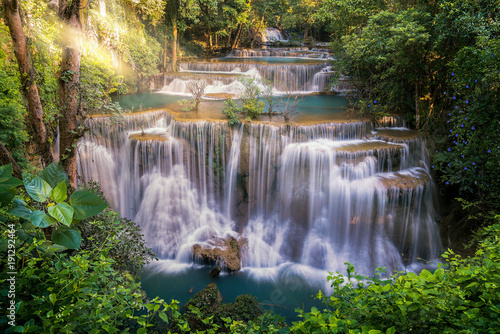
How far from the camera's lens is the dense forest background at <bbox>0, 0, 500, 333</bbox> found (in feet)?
5.70

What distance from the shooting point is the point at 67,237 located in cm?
170

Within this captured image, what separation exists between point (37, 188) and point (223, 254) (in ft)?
21.8

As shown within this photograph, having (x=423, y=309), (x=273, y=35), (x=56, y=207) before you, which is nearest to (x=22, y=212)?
(x=56, y=207)

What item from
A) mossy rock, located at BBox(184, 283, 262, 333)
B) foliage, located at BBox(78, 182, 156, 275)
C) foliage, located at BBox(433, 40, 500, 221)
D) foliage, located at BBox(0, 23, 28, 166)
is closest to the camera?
foliage, located at BBox(78, 182, 156, 275)

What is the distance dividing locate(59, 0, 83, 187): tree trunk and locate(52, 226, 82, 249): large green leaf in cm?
306

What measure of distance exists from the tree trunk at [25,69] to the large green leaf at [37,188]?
2.83 m

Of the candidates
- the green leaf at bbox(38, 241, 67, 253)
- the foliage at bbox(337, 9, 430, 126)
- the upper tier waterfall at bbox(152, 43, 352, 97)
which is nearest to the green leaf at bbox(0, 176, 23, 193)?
the green leaf at bbox(38, 241, 67, 253)

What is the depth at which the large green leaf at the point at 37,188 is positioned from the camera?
1.65 meters

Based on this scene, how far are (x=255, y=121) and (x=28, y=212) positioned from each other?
307 inches

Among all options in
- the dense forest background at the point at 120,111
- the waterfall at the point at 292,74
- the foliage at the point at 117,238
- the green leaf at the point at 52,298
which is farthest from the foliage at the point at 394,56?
the green leaf at the point at 52,298

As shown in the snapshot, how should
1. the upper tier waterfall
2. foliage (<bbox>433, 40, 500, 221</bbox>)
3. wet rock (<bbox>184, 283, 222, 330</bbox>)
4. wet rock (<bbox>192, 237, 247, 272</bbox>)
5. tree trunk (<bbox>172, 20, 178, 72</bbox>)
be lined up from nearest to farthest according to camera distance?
wet rock (<bbox>184, 283, 222, 330</bbox>) < foliage (<bbox>433, 40, 500, 221</bbox>) < wet rock (<bbox>192, 237, 247, 272</bbox>) < the upper tier waterfall < tree trunk (<bbox>172, 20, 178, 72</bbox>)

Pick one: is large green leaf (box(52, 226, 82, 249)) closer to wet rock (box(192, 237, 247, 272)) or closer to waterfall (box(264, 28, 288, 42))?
wet rock (box(192, 237, 247, 272))

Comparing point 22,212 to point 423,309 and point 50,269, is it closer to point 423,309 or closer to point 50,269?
point 50,269

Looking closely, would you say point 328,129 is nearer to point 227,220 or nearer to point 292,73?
point 227,220
